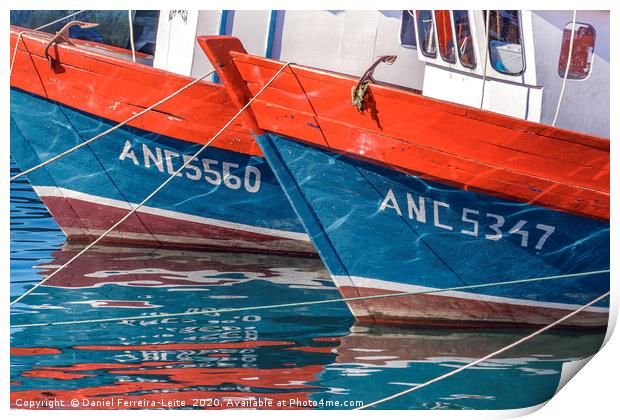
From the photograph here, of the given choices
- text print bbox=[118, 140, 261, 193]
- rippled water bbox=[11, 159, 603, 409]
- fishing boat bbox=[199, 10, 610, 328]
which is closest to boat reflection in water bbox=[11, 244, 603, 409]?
rippled water bbox=[11, 159, 603, 409]

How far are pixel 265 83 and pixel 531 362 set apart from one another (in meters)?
2.56

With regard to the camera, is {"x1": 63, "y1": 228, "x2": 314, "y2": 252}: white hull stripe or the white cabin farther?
{"x1": 63, "y1": 228, "x2": 314, "y2": 252}: white hull stripe

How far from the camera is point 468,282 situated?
6.35m

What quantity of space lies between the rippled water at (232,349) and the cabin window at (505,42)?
196 cm

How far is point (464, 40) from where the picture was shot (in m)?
6.98

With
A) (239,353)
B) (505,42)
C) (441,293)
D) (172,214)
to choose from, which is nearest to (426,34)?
(505,42)

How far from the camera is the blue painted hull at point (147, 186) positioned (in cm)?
820

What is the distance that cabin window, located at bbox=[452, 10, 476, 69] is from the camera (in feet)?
22.8

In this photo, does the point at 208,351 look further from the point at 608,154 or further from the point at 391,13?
the point at 391,13

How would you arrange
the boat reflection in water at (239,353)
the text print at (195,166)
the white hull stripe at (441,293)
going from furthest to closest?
1. the text print at (195,166)
2. the white hull stripe at (441,293)
3. the boat reflection in water at (239,353)

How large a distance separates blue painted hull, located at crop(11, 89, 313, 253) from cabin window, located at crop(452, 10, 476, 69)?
82.5 inches

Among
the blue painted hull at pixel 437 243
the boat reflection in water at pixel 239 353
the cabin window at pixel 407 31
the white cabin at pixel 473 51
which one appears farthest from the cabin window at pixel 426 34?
the boat reflection in water at pixel 239 353

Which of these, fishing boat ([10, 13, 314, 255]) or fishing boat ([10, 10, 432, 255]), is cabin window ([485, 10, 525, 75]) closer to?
fishing boat ([10, 10, 432, 255])

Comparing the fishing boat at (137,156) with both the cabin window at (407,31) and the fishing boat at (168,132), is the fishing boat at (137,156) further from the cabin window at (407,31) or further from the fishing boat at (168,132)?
the cabin window at (407,31)
